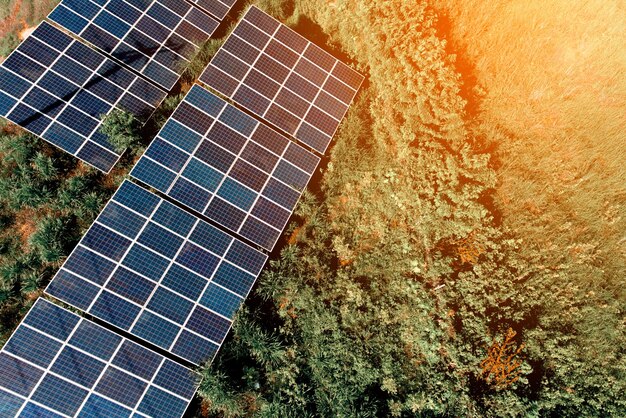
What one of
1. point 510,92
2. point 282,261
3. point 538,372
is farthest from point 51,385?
point 510,92

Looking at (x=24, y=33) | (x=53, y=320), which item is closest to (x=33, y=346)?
(x=53, y=320)

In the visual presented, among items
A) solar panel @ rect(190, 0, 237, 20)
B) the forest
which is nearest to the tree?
the forest

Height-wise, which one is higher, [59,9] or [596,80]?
→ [596,80]

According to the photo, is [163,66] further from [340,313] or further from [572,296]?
[572,296]

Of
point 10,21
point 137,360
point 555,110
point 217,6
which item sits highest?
point 555,110

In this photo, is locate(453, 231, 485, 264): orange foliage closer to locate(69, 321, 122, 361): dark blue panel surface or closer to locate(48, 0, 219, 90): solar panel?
locate(69, 321, 122, 361): dark blue panel surface

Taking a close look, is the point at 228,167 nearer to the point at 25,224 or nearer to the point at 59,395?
the point at 25,224
